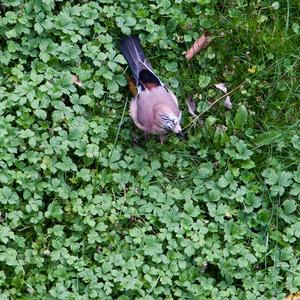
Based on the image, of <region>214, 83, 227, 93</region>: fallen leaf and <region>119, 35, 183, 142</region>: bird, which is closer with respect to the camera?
<region>119, 35, 183, 142</region>: bird

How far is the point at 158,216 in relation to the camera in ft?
20.3

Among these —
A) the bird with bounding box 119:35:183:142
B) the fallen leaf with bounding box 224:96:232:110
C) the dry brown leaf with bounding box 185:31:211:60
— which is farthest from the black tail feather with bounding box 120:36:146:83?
the fallen leaf with bounding box 224:96:232:110

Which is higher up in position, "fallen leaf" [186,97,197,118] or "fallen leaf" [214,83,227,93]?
"fallen leaf" [214,83,227,93]

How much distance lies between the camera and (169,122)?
625 cm

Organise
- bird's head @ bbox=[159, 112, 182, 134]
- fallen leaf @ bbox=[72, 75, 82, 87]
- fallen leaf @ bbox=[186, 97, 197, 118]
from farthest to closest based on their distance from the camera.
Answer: fallen leaf @ bbox=[186, 97, 197, 118] < fallen leaf @ bbox=[72, 75, 82, 87] < bird's head @ bbox=[159, 112, 182, 134]

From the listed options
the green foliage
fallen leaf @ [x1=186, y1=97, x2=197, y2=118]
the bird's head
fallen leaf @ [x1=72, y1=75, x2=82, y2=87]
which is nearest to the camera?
the green foliage

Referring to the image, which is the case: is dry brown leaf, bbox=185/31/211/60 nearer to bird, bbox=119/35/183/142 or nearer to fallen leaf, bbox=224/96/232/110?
bird, bbox=119/35/183/142

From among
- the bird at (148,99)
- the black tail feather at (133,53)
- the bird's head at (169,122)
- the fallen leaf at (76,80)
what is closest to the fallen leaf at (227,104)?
the bird at (148,99)

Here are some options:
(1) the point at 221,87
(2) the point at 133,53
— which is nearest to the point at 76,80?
(2) the point at 133,53

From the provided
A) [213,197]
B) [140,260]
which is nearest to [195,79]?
[213,197]

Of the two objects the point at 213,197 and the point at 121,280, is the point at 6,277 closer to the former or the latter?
the point at 121,280

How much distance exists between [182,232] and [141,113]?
1.03m

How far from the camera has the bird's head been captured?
6.25 m

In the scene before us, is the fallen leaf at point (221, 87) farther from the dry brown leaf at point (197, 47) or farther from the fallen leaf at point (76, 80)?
the fallen leaf at point (76, 80)
